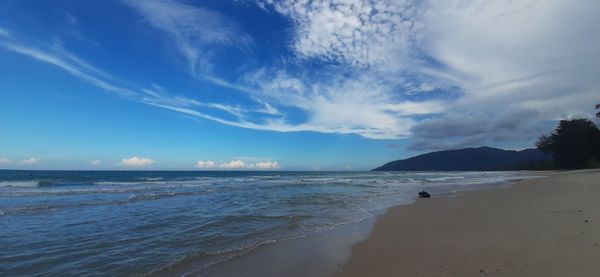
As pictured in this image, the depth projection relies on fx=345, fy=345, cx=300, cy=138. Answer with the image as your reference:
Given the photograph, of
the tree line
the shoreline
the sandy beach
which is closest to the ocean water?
the shoreline

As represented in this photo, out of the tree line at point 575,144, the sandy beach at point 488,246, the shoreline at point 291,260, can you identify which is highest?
the tree line at point 575,144

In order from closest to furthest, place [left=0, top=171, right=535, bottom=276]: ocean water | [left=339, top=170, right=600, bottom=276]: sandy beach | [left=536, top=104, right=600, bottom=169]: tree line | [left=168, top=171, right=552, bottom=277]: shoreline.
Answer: [left=339, top=170, right=600, bottom=276]: sandy beach < [left=168, top=171, right=552, bottom=277]: shoreline < [left=0, top=171, right=535, bottom=276]: ocean water < [left=536, top=104, right=600, bottom=169]: tree line

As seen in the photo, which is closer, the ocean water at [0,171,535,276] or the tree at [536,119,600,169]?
the ocean water at [0,171,535,276]

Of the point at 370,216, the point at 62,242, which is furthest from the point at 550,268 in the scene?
the point at 62,242

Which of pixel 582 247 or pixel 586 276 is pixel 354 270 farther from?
pixel 582 247

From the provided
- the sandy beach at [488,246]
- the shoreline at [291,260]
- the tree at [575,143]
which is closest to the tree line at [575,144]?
the tree at [575,143]

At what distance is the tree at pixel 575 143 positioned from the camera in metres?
56.9

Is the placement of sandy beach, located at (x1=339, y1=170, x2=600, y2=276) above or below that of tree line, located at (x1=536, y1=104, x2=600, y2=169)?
below

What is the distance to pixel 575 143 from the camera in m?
60.5

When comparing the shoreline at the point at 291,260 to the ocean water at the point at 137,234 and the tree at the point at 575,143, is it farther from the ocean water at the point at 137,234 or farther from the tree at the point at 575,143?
the tree at the point at 575,143

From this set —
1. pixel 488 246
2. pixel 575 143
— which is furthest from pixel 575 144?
pixel 488 246

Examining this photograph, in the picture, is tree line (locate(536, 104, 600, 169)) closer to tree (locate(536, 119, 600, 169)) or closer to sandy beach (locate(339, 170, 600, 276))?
tree (locate(536, 119, 600, 169))

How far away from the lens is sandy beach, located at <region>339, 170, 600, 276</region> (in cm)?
499

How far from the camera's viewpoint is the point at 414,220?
420 inches
